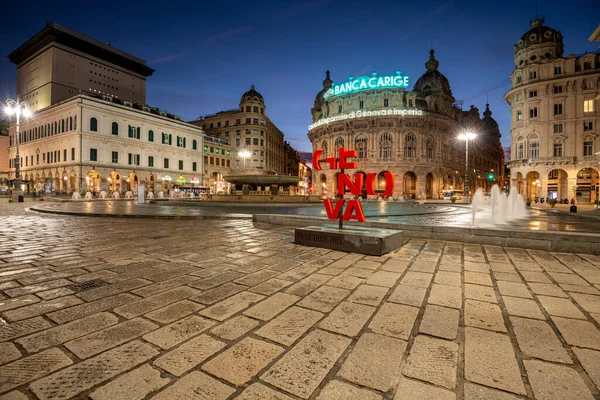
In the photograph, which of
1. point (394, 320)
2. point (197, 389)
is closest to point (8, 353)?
point (197, 389)

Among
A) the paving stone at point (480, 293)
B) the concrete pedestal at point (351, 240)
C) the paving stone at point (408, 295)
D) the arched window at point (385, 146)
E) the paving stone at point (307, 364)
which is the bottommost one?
the paving stone at point (480, 293)

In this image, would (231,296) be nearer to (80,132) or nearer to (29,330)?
(29,330)

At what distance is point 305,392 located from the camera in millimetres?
1796

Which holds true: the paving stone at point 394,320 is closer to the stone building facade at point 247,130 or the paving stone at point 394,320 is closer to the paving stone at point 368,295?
the paving stone at point 368,295

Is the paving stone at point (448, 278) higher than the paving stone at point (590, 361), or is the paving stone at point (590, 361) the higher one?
the paving stone at point (448, 278)

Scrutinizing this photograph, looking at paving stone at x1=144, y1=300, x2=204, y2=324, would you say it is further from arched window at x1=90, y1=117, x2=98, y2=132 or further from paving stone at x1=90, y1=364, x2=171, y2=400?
arched window at x1=90, y1=117, x2=98, y2=132

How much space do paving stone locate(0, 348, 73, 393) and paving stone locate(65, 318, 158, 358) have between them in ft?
0.33

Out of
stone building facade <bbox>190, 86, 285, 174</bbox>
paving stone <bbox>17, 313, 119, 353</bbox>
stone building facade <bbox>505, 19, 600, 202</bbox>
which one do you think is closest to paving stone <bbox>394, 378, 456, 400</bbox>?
paving stone <bbox>17, 313, 119, 353</bbox>

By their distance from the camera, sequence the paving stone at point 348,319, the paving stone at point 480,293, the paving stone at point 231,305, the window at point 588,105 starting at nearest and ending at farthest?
the paving stone at point 348,319 → the paving stone at point 231,305 → the paving stone at point 480,293 → the window at point 588,105

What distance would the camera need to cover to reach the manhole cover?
11.8ft

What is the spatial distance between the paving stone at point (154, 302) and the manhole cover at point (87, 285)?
95 centimetres

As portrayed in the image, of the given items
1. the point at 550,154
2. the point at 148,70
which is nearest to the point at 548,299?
the point at 550,154

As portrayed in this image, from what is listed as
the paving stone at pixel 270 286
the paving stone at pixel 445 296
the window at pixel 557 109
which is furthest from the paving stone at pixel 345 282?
the window at pixel 557 109

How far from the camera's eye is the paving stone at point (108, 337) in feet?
7.35
